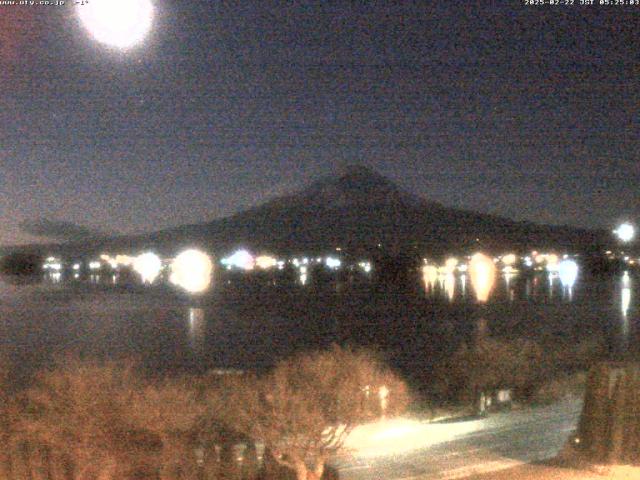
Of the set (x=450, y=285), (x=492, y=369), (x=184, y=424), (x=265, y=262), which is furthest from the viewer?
(x=265, y=262)

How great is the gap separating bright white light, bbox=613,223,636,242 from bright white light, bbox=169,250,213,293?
93.4 feet

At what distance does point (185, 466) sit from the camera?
13312 mm

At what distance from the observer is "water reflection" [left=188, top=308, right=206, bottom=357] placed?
39250 mm

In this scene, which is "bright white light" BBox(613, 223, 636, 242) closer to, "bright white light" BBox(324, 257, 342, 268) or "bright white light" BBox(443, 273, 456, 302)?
"bright white light" BBox(443, 273, 456, 302)

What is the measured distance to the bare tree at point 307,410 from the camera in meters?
13.5

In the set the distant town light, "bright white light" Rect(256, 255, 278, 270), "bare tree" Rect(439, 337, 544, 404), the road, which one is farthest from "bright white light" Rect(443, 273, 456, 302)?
the road

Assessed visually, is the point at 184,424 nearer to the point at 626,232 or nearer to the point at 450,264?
the point at 626,232

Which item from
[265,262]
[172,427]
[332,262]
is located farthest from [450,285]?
[172,427]

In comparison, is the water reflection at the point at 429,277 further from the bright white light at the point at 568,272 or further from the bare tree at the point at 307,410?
the bare tree at the point at 307,410

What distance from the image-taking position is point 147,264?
3460 inches

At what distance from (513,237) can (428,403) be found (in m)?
69.2

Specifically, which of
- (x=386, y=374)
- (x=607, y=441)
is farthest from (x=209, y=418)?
Result: (x=607, y=441)

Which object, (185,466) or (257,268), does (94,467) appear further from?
(257,268)

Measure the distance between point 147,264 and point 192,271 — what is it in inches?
257
